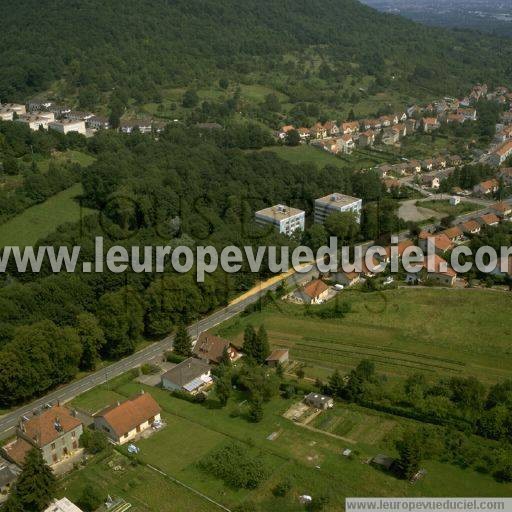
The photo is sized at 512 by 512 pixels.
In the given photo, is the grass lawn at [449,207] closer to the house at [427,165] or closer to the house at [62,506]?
the house at [427,165]

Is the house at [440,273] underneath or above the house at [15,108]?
underneath

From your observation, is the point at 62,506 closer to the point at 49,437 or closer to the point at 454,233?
the point at 49,437

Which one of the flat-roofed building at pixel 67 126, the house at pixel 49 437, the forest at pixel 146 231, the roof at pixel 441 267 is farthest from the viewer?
the flat-roofed building at pixel 67 126

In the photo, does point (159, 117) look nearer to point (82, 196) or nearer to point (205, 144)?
point (205, 144)

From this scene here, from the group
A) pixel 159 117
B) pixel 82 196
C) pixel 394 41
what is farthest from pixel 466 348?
pixel 394 41

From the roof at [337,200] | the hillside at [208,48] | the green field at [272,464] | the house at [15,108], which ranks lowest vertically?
the green field at [272,464]

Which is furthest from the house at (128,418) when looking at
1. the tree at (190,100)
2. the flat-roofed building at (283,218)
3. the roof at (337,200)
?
the tree at (190,100)
